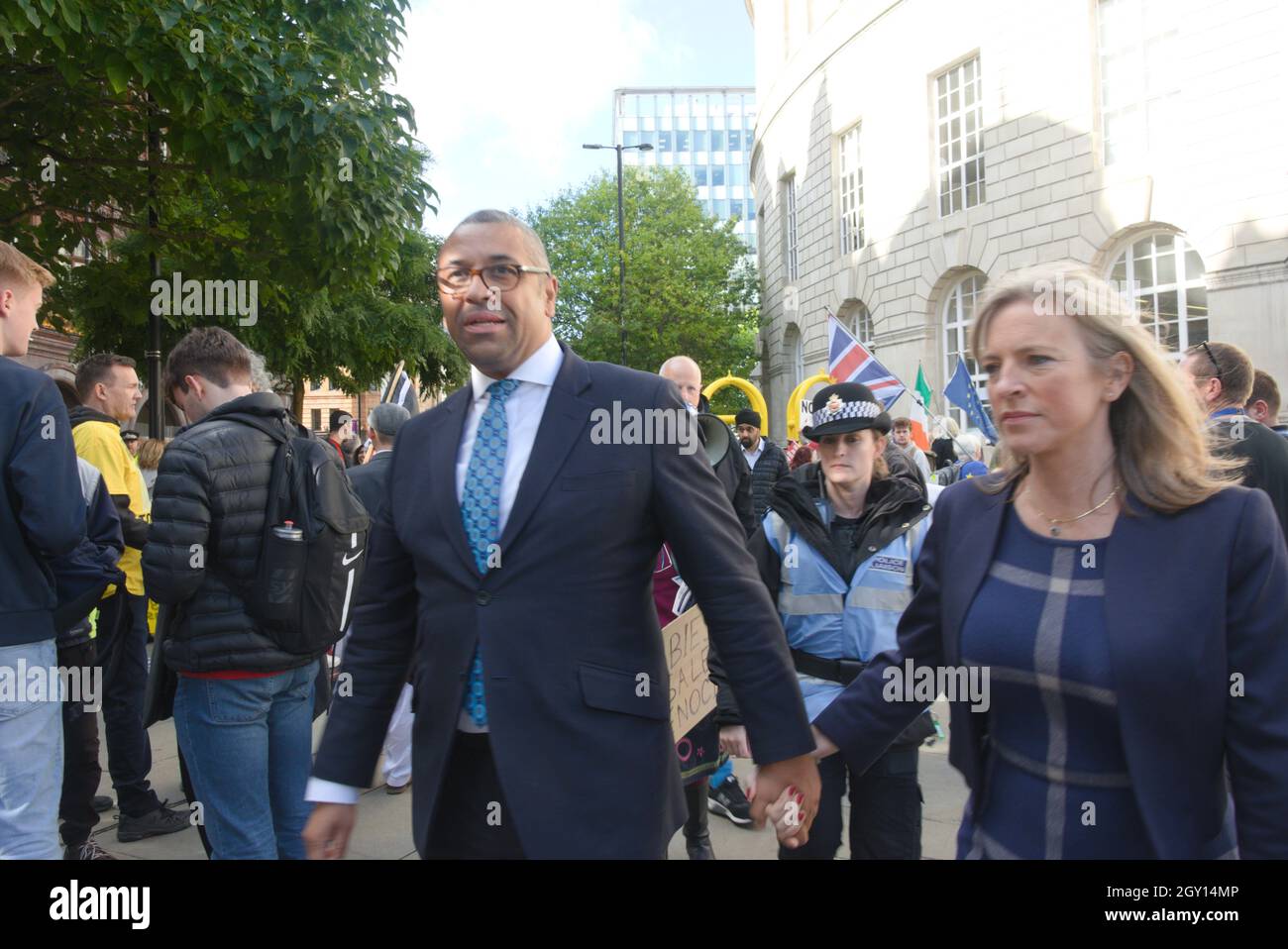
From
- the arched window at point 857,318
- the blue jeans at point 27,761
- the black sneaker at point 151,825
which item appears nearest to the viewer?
the blue jeans at point 27,761

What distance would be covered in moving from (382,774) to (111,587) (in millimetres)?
1876

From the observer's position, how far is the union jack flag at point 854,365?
35.3ft

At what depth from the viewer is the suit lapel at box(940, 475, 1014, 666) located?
2.05 m

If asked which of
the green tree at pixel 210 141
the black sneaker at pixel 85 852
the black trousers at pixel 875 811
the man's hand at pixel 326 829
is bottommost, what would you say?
the black sneaker at pixel 85 852

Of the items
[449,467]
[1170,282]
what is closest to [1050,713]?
[449,467]

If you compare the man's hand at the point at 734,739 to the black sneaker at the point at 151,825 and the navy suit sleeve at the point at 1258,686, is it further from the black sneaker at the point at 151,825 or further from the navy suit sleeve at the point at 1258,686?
the black sneaker at the point at 151,825

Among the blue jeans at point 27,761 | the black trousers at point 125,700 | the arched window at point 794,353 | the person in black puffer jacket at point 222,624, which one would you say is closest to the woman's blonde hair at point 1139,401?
the person in black puffer jacket at point 222,624

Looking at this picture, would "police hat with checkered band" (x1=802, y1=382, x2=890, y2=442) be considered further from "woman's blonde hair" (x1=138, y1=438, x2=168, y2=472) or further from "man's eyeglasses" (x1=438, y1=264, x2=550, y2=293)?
"woman's blonde hair" (x1=138, y1=438, x2=168, y2=472)

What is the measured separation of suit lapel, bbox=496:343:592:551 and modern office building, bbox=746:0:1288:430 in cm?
1650

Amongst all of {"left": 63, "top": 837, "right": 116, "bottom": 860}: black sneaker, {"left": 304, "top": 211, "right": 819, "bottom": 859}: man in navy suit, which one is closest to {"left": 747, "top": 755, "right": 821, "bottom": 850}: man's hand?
{"left": 304, "top": 211, "right": 819, "bottom": 859}: man in navy suit

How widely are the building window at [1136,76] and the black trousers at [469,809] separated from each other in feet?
66.8

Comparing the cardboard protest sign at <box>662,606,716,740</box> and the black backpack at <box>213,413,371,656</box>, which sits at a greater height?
the black backpack at <box>213,413,371,656</box>

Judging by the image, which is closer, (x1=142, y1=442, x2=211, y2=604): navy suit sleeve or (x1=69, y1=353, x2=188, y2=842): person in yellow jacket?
(x1=142, y1=442, x2=211, y2=604): navy suit sleeve

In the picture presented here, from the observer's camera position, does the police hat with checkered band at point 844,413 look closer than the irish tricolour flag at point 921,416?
Yes
